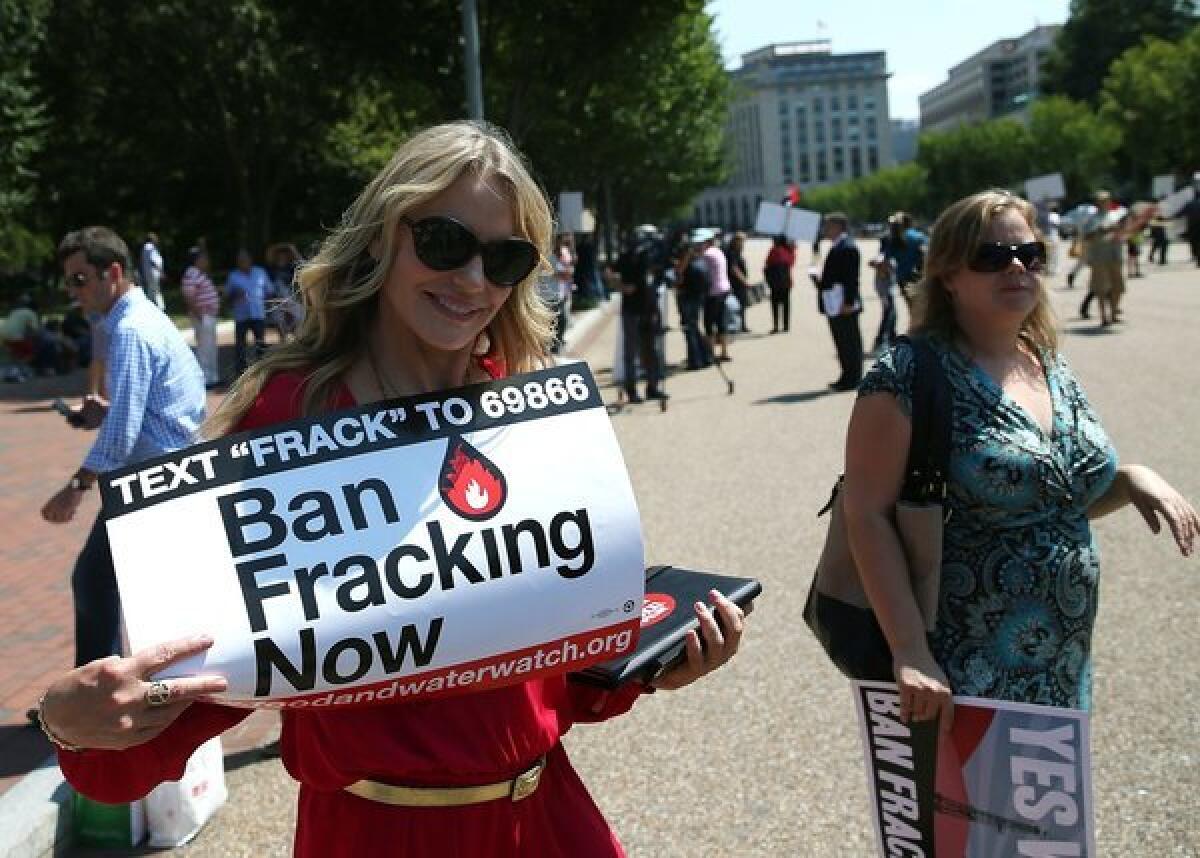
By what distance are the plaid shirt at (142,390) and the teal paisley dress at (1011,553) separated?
2818 millimetres

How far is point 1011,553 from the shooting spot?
104 inches

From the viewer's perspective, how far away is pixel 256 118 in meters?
36.1

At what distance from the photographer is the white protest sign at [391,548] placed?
1638 mm

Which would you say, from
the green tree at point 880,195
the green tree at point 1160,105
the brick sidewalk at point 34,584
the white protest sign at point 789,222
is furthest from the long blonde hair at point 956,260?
the green tree at point 880,195

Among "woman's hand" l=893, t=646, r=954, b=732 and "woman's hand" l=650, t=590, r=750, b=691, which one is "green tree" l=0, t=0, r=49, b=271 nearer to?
"woman's hand" l=893, t=646, r=954, b=732

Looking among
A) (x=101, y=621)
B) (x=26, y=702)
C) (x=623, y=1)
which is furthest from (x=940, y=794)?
(x=623, y=1)

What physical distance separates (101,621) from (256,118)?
3418cm

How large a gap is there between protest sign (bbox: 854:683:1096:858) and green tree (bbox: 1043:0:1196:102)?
3757 inches

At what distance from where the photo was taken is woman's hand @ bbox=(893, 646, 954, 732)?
8.35 ft

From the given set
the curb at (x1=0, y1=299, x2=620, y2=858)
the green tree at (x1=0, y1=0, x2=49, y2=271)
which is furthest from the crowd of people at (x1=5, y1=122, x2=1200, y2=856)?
the green tree at (x1=0, y1=0, x2=49, y2=271)

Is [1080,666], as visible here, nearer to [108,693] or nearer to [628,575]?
[628,575]

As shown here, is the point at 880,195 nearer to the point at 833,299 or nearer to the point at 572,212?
the point at 572,212

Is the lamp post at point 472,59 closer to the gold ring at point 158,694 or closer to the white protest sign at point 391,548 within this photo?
the white protest sign at point 391,548

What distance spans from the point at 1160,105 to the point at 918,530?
6609 centimetres
